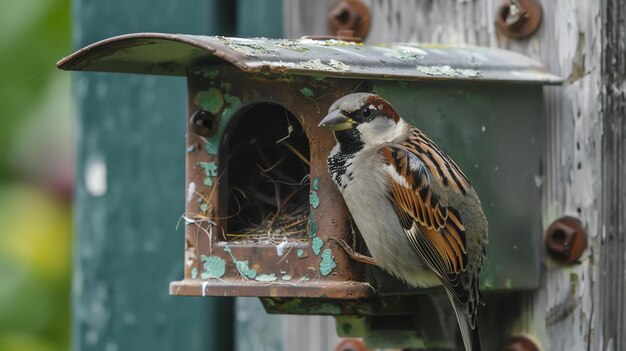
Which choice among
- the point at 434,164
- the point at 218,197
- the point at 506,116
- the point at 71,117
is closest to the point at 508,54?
the point at 506,116

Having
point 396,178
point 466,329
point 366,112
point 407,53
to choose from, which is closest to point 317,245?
point 396,178

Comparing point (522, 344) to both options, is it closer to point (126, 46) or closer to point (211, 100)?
point (211, 100)

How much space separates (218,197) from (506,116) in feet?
2.87

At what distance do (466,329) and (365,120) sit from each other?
2.13 ft

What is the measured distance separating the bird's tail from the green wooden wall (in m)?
1.08

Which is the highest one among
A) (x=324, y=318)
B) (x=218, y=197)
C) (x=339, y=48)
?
(x=339, y=48)

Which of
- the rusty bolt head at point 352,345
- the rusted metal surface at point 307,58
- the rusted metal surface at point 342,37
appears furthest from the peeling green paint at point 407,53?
the rusty bolt head at point 352,345

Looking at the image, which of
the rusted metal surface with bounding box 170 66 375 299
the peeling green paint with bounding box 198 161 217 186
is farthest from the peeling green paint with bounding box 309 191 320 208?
the peeling green paint with bounding box 198 161 217 186

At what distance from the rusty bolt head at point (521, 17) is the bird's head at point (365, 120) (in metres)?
0.68

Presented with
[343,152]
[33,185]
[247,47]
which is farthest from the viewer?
[33,185]

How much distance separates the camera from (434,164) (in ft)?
16.5

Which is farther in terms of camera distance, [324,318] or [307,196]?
[324,318]

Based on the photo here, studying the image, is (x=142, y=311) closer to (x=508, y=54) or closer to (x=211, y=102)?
(x=211, y=102)

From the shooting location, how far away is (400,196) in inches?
196
